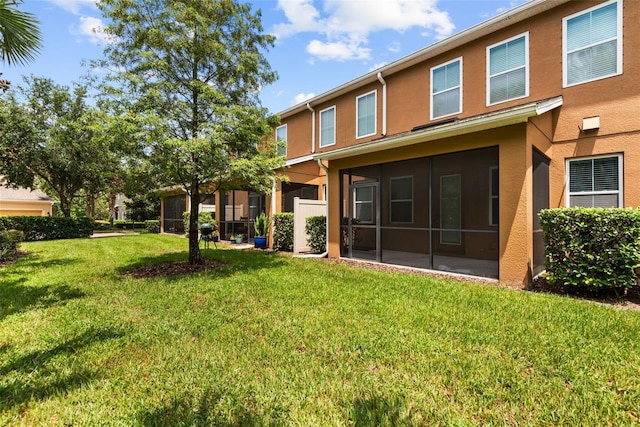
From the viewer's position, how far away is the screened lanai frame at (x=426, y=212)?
9.01 metres

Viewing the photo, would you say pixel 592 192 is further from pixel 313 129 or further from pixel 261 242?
pixel 261 242

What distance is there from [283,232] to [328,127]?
5038 mm

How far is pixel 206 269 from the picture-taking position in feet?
25.0

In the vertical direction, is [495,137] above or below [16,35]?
below

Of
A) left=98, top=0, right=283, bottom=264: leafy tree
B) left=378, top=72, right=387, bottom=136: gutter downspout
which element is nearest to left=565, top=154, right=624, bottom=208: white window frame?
left=378, top=72, right=387, bottom=136: gutter downspout

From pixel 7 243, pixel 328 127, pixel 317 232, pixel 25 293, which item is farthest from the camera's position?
pixel 328 127

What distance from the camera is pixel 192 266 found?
7.93 metres

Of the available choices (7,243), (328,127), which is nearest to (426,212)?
(328,127)

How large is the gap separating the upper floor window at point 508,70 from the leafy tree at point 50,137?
17.8 meters

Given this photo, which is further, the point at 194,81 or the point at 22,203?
the point at 22,203

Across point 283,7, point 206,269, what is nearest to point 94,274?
point 206,269

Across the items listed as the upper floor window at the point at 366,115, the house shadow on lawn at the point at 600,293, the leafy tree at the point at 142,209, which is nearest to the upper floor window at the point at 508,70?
the upper floor window at the point at 366,115

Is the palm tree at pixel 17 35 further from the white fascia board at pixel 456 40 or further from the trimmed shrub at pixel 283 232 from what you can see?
the white fascia board at pixel 456 40

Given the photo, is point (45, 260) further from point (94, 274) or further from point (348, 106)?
point (348, 106)
